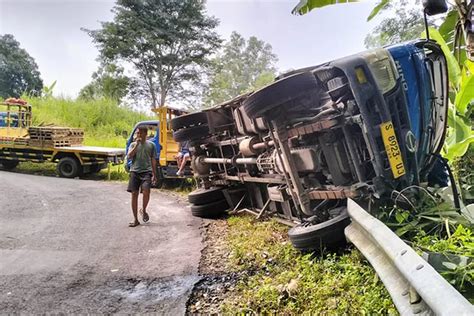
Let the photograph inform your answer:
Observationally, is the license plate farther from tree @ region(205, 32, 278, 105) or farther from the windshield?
tree @ region(205, 32, 278, 105)

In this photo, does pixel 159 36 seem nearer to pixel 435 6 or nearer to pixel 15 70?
pixel 15 70

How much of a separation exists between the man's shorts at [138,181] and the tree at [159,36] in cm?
2011

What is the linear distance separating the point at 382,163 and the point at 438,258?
109 cm

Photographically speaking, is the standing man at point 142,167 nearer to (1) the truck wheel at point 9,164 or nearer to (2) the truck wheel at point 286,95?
(2) the truck wheel at point 286,95

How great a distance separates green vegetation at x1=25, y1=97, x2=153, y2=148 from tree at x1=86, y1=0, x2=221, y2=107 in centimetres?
376

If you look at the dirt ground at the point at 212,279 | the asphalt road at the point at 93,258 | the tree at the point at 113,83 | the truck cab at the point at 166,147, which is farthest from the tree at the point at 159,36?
the dirt ground at the point at 212,279

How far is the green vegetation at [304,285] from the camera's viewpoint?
2.28 meters

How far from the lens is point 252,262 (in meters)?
3.70

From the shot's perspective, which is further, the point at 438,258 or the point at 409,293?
the point at 438,258

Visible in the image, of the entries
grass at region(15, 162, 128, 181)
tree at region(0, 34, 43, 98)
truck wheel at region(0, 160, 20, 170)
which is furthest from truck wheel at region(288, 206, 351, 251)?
tree at region(0, 34, 43, 98)

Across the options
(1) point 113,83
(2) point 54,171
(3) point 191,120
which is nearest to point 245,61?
(1) point 113,83

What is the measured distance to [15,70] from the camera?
3300 cm

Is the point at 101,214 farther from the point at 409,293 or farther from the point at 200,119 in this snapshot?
the point at 409,293

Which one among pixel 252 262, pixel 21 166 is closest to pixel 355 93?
pixel 252 262
